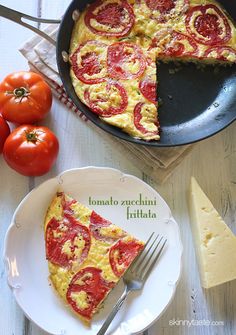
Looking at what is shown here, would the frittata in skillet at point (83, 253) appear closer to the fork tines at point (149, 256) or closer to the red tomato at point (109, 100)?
the fork tines at point (149, 256)

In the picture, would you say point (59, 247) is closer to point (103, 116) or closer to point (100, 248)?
point (100, 248)

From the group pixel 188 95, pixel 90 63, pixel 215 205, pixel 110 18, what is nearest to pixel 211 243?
pixel 215 205

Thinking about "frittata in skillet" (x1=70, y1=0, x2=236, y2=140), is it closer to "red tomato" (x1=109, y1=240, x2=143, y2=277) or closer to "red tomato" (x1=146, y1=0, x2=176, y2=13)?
"red tomato" (x1=146, y1=0, x2=176, y2=13)

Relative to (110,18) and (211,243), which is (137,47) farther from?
(211,243)

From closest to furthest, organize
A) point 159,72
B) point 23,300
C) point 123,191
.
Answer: point 23,300 < point 123,191 < point 159,72

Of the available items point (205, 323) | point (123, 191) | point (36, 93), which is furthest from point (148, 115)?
point (205, 323)

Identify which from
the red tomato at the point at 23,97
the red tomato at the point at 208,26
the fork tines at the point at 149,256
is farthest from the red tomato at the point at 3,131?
the red tomato at the point at 208,26
